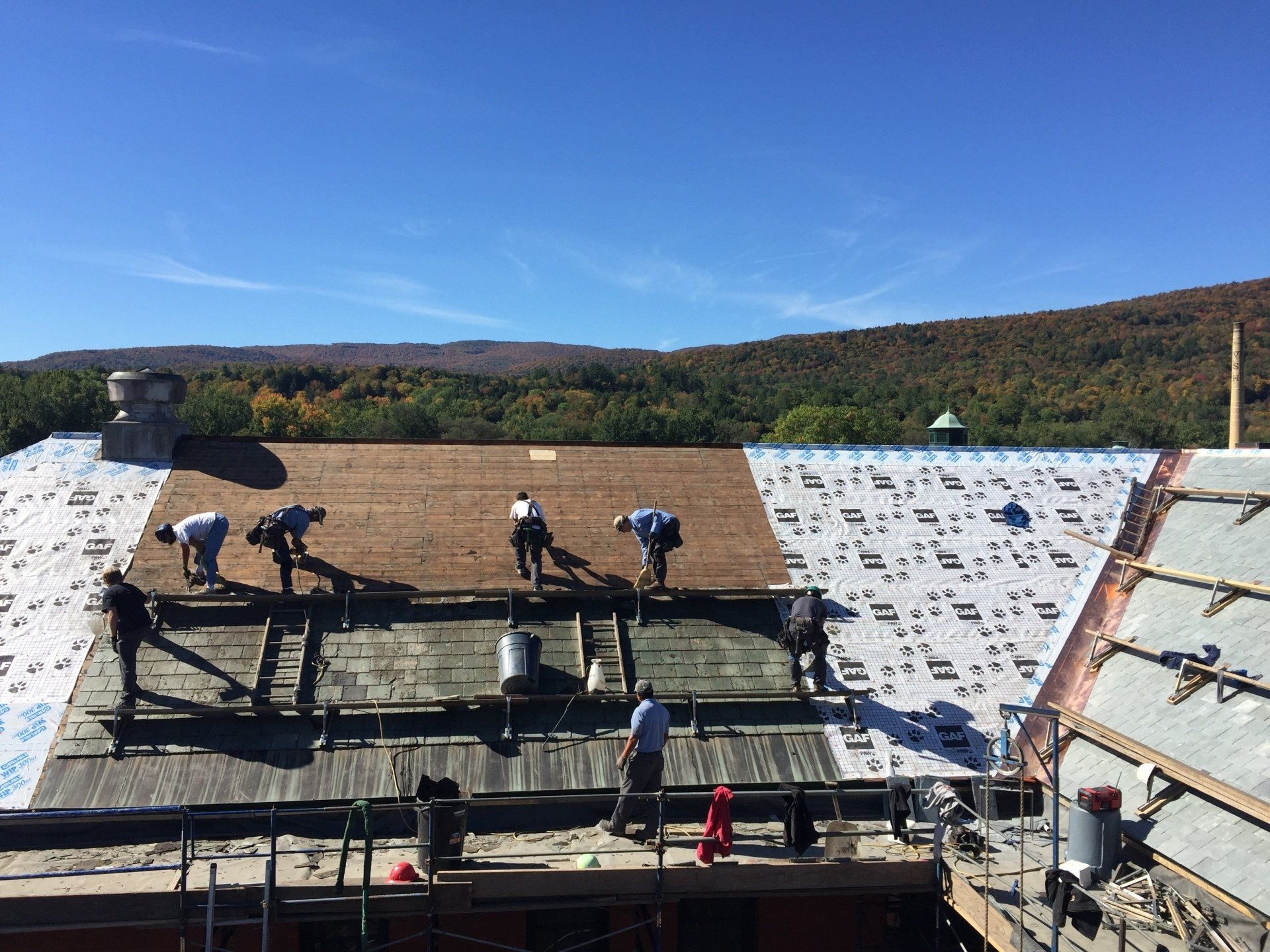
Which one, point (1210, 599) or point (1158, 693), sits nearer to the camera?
point (1158, 693)

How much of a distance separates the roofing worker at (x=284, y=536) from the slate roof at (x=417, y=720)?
68 cm

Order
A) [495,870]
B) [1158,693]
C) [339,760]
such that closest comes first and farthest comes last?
[495,870] → [339,760] → [1158,693]

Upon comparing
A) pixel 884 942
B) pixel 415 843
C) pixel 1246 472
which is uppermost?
pixel 1246 472

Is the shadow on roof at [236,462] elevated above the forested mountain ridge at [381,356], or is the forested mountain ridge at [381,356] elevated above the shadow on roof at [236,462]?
the forested mountain ridge at [381,356]

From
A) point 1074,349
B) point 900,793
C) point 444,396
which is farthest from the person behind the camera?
point 1074,349

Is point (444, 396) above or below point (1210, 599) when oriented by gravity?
above

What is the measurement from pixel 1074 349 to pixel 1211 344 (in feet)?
32.5

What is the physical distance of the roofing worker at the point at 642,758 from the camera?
816cm

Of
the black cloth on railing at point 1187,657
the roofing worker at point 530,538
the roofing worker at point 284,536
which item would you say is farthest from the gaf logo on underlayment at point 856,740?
the roofing worker at point 284,536

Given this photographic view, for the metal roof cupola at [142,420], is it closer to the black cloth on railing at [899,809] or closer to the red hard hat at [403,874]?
the red hard hat at [403,874]

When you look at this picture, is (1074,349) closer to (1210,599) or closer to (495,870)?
(1210,599)

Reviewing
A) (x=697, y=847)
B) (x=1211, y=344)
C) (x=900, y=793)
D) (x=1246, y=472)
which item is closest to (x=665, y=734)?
(x=697, y=847)

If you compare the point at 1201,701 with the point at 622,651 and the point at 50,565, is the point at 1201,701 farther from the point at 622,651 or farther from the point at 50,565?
the point at 50,565

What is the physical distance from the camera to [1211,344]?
68.4 meters
